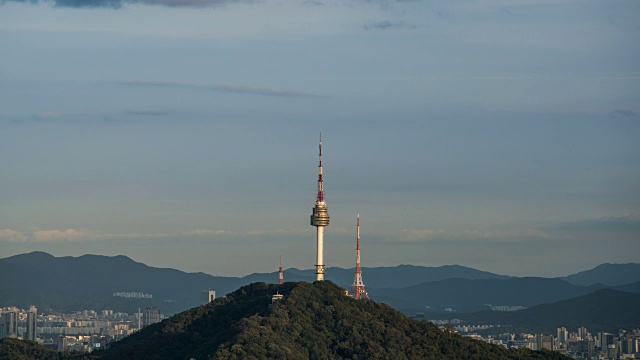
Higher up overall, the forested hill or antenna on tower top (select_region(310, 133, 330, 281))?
antenna on tower top (select_region(310, 133, 330, 281))

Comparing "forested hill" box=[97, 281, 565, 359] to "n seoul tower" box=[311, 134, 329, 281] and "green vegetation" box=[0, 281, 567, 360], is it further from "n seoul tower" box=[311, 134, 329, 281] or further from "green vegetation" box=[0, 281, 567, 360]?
→ "n seoul tower" box=[311, 134, 329, 281]

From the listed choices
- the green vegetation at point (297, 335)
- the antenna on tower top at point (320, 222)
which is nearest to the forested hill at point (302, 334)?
the green vegetation at point (297, 335)

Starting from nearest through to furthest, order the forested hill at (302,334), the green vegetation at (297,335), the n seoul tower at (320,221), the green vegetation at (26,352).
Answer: the forested hill at (302,334) < the green vegetation at (297,335) < the green vegetation at (26,352) < the n seoul tower at (320,221)

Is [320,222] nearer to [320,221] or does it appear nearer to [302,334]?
[320,221]

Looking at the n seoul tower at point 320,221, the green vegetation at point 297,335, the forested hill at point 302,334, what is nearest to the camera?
the forested hill at point 302,334

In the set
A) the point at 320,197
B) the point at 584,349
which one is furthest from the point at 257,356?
the point at 584,349

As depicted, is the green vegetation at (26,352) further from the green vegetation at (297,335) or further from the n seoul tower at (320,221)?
the n seoul tower at (320,221)

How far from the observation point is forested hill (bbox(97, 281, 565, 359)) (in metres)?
85.4

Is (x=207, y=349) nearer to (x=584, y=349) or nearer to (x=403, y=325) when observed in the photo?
(x=403, y=325)

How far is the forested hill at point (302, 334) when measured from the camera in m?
85.4

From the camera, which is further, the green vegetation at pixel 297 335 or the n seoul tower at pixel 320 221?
the n seoul tower at pixel 320 221

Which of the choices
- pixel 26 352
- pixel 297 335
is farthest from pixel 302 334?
pixel 26 352

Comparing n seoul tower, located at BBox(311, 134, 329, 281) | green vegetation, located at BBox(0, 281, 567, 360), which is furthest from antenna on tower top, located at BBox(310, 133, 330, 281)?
green vegetation, located at BBox(0, 281, 567, 360)

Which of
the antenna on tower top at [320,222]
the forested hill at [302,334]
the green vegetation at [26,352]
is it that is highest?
the antenna on tower top at [320,222]
